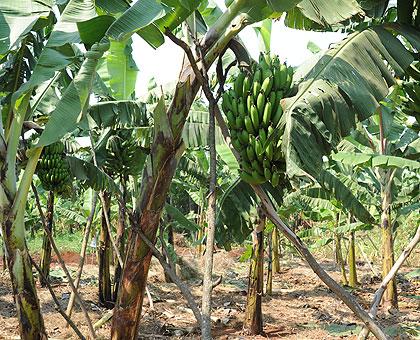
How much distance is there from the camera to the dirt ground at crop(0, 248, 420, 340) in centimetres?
654

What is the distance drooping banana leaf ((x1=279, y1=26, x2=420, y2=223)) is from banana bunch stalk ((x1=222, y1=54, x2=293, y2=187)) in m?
0.08

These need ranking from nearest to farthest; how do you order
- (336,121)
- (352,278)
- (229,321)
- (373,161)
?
1. (336,121)
2. (373,161)
3. (229,321)
4. (352,278)

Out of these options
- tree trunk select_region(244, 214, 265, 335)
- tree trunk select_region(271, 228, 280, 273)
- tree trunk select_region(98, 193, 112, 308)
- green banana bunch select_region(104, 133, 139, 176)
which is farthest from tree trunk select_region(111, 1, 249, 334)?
tree trunk select_region(271, 228, 280, 273)

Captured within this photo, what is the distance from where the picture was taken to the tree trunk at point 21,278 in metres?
3.08

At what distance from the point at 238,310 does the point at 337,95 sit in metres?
6.73

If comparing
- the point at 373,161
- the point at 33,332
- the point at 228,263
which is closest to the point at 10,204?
the point at 33,332

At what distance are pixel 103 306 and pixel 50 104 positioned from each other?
3.88 metres

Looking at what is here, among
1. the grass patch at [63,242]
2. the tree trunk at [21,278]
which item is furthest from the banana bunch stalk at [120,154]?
the grass patch at [63,242]

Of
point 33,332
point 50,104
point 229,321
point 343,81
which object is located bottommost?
point 229,321

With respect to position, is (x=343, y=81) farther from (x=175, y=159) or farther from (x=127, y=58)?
(x=127, y=58)

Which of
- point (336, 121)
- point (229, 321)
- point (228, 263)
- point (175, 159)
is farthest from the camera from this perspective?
point (228, 263)

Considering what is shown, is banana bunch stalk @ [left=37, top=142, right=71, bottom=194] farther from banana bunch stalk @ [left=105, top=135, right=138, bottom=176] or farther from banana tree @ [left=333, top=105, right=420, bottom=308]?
banana tree @ [left=333, top=105, right=420, bottom=308]

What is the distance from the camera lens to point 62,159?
5.15 meters

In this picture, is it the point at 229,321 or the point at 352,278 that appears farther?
the point at 352,278
